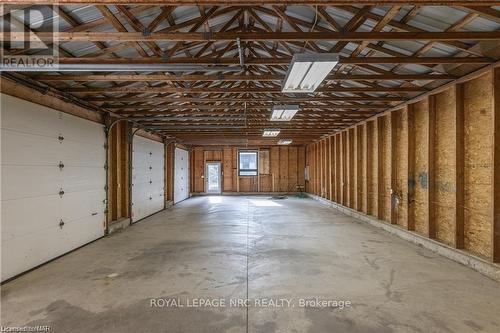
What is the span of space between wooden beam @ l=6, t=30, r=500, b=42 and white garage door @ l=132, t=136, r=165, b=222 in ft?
15.9

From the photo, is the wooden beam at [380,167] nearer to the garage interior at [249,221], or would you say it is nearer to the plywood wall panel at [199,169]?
the garage interior at [249,221]

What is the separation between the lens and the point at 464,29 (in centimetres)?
327

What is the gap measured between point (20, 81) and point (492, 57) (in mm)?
6342

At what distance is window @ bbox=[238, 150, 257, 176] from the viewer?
51.4 feet

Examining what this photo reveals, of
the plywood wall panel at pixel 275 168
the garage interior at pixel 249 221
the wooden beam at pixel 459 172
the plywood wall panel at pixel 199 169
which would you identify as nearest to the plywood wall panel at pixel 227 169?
the plywood wall panel at pixel 199 169

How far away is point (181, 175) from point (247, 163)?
4115 mm

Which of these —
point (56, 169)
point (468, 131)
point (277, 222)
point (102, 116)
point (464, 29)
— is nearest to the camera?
point (464, 29)

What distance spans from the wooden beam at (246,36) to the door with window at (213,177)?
498 inches

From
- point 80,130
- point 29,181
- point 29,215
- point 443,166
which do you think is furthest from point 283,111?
point 29,215

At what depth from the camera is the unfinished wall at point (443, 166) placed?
388cm

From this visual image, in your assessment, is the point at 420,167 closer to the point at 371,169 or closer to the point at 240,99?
the point at 371,169

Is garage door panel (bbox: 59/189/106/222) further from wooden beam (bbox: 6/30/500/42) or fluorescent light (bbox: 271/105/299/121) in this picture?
fluorescent light (bbox: 271/105/299/121)

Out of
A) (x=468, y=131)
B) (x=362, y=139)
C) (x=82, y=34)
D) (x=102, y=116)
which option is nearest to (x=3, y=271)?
(x=82, y=34)

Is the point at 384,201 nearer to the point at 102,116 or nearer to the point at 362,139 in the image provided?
the point at 362,139
